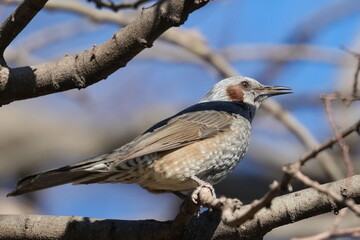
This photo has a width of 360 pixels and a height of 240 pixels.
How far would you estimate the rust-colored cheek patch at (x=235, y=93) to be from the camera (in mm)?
5887

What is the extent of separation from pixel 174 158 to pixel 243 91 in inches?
56.8

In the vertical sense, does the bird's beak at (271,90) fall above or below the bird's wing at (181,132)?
above

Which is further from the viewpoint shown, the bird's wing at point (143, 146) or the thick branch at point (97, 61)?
the bird's wing at point (143, 146)

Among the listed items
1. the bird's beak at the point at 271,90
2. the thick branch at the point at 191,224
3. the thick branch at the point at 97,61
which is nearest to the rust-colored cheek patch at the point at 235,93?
the bird's beak at the point at 271,90

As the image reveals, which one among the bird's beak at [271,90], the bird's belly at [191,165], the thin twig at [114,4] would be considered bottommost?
the bird's belly at [191,165]

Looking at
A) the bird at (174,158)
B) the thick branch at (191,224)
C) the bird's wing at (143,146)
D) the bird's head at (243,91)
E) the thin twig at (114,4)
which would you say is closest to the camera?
the thick branch at (191,224)

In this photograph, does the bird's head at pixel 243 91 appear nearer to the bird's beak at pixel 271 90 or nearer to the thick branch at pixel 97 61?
the bird's beak at pixel 271 90

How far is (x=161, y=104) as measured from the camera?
8.23 metres

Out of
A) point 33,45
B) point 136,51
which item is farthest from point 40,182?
point 33,45

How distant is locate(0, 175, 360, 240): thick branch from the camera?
11.5ft

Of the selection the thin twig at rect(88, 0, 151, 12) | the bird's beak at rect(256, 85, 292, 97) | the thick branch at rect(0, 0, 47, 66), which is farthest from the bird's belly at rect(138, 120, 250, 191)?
the thick branch at rect(0, 0, 47, 66)

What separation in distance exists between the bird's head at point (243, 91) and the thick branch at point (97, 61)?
2.61 m

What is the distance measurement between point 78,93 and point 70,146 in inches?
47.4

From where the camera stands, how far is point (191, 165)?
4.64m
